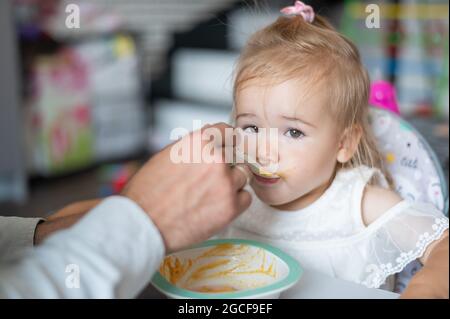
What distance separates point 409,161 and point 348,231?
9.4 inches

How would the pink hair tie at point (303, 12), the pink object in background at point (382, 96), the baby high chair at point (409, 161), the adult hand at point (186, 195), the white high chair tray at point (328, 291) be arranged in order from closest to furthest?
the adult hand at point (186, 195) < the white high chair tray at point (328, 291) < the pink hair tie at point (303, 12) < the baby high chair at point (409, 161) < the pink object in background at point (382, 96)

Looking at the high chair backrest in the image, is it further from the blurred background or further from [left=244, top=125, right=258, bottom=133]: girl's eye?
the blurred background

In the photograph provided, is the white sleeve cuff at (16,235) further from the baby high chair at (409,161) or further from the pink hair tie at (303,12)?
the baby high chair at (409,161)

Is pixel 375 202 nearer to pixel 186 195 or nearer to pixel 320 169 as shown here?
pixel 320 169

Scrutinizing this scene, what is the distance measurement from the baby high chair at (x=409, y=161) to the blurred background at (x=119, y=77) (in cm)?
150

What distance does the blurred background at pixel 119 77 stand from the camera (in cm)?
293

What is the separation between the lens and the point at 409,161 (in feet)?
3.90

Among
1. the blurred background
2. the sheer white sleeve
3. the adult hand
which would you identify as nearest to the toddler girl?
the sheer white sleeve

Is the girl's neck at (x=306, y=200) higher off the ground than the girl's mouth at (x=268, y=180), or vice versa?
the girl's mouth at (x=268, y=180)

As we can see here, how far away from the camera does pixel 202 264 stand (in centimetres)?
88

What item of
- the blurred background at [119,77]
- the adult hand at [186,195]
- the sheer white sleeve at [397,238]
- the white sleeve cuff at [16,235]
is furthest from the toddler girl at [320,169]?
the blurred background at [119,77]

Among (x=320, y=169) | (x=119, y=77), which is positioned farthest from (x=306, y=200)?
(x=119, y=77)
